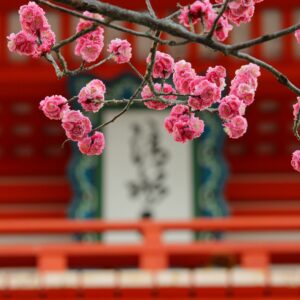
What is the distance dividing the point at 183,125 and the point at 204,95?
0.23 meters

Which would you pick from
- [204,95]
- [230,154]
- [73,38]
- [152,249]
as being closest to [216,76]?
[204,95]

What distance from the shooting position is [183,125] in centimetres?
479

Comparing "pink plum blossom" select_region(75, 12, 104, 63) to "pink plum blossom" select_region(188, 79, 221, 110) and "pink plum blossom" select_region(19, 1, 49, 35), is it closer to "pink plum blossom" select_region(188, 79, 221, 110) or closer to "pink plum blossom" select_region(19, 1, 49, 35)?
"pink plum blossom" select_region(19, 1, 49, 35)

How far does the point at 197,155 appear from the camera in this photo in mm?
12383

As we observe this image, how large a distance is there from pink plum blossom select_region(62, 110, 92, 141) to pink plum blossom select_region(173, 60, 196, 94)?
0.37 meters

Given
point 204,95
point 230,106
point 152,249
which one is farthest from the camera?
point 152,249

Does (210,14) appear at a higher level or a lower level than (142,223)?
higher

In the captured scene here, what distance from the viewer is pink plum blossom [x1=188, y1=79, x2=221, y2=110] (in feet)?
15.1

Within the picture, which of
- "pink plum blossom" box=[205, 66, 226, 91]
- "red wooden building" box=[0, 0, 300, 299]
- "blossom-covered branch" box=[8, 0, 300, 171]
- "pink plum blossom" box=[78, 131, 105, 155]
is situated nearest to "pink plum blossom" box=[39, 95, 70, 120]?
"blossom-covered branch" box=[8, 0, 300, 171]

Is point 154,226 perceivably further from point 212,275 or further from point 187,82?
point 187,82

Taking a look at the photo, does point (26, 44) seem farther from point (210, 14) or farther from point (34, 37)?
point (210, 14)

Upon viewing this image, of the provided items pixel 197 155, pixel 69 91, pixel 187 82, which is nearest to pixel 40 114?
pixel 69 91

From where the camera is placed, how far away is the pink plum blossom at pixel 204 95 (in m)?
4.60

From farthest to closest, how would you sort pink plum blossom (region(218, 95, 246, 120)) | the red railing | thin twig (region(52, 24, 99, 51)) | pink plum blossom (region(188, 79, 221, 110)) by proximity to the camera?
1. the red railing
2. pink plum blossom (region(218, 95, 246, 120))
3. pink plum blossom (region(188, 79, 221, 110))
4. thin twig (region(52, 24, 99, 51))
